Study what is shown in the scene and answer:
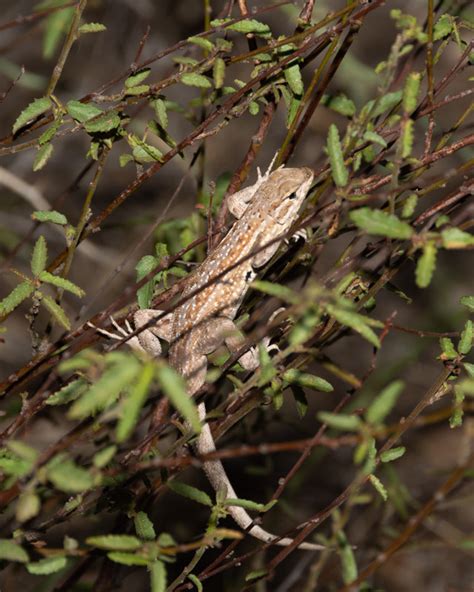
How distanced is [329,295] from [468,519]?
12.5ft

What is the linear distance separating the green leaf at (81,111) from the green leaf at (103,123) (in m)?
0.01

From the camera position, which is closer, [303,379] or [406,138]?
[406,138]

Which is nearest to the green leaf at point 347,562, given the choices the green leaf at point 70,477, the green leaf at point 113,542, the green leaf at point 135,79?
the green leaf at point 113,542

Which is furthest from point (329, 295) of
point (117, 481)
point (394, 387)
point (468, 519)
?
point (468, 519)

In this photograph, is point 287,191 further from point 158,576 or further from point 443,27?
point 158,576

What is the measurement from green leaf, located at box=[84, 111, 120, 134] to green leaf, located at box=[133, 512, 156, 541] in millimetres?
956

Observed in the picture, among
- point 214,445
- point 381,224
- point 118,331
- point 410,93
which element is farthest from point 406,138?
point 118,331

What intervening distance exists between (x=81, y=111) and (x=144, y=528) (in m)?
1.03

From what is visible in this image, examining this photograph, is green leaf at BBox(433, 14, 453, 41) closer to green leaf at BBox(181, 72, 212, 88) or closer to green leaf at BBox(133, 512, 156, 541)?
green leaf at BBox(181, 72, 212, 88)

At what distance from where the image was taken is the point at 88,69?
5.09 meters

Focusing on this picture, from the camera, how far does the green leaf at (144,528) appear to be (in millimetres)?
1868

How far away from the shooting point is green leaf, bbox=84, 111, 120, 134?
1972 mm

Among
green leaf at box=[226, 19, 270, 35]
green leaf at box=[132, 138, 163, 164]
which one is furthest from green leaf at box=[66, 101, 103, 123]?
green leaf at box=[226, 19, 270, 35]

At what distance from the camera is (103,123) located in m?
1.98
